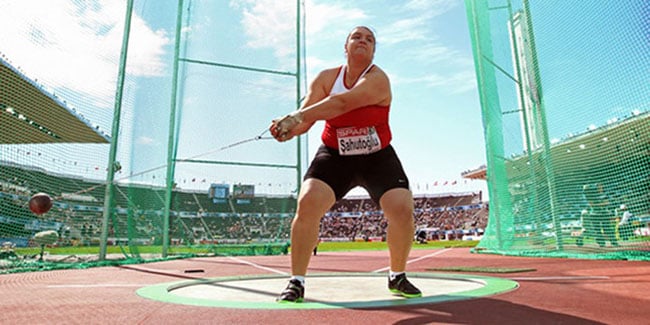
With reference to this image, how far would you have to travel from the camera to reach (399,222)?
8.78 ft

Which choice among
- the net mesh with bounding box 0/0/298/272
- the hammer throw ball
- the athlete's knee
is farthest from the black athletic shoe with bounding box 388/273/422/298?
the hammer throw ball

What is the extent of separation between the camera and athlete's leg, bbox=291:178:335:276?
8.21ft

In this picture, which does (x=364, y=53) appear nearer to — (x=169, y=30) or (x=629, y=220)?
(x=629, y=220)

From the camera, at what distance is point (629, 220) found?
688 cm

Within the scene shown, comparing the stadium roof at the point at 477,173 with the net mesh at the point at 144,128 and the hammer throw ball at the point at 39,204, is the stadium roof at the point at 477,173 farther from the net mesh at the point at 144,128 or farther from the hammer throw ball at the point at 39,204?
the hammer throw ball at the point at 39,204

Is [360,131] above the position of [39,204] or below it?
above

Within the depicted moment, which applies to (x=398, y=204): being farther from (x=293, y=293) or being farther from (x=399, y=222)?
(x=293, y=293)

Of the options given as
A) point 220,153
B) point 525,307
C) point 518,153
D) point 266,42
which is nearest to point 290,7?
point 266,42

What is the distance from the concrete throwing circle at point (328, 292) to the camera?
2.32 m

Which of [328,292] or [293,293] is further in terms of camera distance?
[328,292]

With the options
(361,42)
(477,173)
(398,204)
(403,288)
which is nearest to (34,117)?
(361,42)

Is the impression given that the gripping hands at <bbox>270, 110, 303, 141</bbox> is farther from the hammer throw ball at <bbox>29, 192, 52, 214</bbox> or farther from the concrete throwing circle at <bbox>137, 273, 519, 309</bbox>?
the hammer throw ball at <bbox>29, 192, 52, 214</bbox>

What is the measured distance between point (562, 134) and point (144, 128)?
7803mm

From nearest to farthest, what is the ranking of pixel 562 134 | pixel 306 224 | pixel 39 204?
pixel 306 224
pixel 39 204
pixel 562 134
